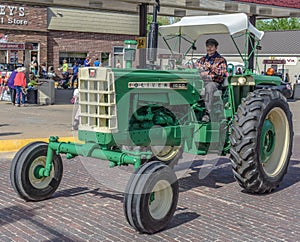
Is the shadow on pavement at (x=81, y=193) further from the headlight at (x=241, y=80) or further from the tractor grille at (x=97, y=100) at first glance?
the headlight at (x=241, y=80)

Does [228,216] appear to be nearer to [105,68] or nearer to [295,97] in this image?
[105,68]

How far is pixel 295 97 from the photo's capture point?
27172 millimetres

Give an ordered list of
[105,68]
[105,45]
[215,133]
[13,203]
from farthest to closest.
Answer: [105,45] → [215,133] → [13,203] → [105,68]

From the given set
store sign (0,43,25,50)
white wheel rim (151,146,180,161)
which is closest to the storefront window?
store sign (0,43,25,50)

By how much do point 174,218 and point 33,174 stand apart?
179 centimetres

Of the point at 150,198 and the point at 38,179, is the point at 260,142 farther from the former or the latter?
the point at 38,179

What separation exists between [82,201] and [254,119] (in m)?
2.34

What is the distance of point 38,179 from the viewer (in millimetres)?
6113

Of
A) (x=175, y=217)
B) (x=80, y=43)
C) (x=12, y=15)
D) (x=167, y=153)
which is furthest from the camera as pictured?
(x=80, y=43)

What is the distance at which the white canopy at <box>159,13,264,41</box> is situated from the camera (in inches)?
272

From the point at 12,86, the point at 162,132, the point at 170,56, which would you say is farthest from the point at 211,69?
the point at 12,86

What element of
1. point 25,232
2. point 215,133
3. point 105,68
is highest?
point 105,68

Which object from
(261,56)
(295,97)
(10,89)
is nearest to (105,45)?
(295,97)

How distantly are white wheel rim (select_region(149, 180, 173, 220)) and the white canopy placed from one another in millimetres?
2659
